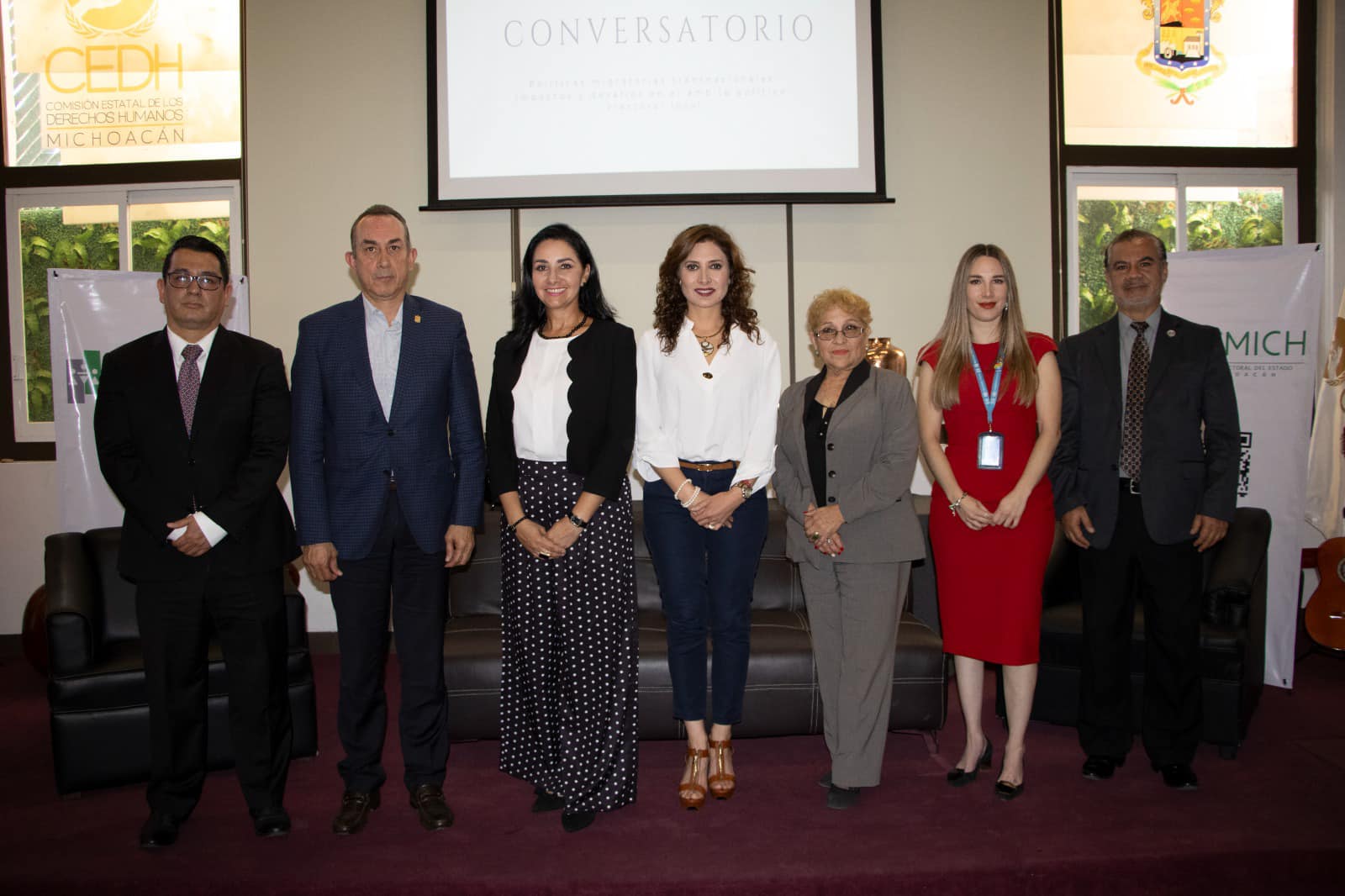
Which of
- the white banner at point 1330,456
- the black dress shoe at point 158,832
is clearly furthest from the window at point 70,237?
the white banner at point 1330,456

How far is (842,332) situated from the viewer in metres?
2.70

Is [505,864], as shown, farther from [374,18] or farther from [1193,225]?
[1193,225]

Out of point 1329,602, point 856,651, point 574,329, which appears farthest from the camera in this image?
point 1329,602

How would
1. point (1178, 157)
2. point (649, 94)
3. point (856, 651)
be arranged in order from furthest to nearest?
1. point (1178, 157)
2. point (649, 94)
3. point (856, 651)

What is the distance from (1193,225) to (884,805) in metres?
4.15

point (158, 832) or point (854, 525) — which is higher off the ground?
point (854, 525)

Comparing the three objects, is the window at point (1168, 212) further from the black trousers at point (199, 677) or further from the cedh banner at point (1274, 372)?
the black trousers at point (199, 677)

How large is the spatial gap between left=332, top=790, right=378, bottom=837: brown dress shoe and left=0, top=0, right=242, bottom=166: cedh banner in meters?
3.98

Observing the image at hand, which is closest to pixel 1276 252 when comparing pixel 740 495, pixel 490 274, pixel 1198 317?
pixel 1198 317

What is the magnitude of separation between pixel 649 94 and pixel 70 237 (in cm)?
351

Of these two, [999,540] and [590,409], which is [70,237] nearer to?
[590,409]

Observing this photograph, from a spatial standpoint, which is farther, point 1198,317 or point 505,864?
point 1198,317

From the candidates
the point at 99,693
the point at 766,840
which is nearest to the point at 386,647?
the point at 99,693

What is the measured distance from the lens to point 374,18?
4605 mm
